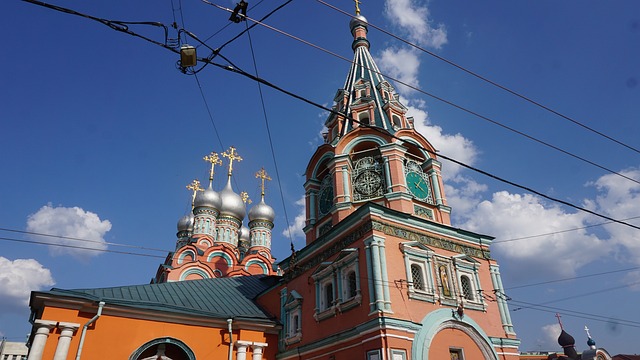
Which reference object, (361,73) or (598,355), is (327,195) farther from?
(598,355)

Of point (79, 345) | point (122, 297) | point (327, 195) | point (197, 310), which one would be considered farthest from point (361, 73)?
point (79, 345)

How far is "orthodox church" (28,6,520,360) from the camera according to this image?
12367 mm

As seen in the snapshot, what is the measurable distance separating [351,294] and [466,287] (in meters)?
3.88

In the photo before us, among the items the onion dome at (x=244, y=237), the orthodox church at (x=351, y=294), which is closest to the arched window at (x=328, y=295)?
the orthodox church at (x=351, y=294)

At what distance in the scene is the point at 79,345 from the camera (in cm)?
1311

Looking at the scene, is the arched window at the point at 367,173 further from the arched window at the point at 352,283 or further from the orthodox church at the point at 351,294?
the arched window at the point at 352,283

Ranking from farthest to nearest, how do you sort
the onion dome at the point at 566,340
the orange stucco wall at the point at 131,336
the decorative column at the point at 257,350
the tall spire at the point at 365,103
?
the onion dome at the point at 566,340, the tall spire at the point at 365,103, the decorative column at the point at 257,350, the orange stucco wall at the point at 131,336

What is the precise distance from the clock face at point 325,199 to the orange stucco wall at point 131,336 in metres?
5.24

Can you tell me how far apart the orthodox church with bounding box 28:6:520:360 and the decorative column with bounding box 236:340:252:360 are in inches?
1.4

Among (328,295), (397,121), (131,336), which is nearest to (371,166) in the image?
(397,121)

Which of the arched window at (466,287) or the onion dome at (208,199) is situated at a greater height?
the onion dome at (208,199)

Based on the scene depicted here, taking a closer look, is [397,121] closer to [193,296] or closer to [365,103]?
[365,103]

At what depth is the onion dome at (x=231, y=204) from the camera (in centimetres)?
3516

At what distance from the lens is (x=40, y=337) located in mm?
12711
